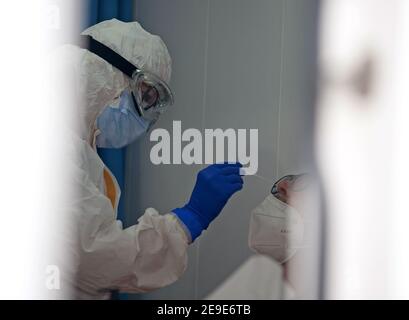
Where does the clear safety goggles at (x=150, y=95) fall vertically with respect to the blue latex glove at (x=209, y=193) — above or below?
above

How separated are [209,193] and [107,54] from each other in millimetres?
371

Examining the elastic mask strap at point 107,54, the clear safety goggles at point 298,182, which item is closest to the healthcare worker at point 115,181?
the elastic mask strap at point 107,54

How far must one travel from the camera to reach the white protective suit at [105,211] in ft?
3.90

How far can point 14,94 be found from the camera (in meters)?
1.21

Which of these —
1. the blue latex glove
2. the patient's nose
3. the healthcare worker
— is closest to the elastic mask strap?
the healthcare worker

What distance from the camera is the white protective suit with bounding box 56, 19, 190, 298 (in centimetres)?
119

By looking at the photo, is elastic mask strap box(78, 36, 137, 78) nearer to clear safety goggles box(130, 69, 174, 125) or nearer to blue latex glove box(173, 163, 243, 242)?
clear safety goggles box(130, 69, 174, 125)

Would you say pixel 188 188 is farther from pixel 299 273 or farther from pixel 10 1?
pixel 10 1

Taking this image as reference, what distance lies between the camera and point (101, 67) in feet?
4.16

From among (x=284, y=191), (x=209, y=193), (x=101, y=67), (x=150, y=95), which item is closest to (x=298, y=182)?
(x=284, y=191)

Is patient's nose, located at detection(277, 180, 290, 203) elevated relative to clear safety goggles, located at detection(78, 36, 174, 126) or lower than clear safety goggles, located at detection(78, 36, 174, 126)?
lower

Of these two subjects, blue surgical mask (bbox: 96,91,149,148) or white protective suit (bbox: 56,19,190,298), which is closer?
white protective suit (bbox: 56,19,190,298)

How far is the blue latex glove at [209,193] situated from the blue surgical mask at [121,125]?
17 centimetres

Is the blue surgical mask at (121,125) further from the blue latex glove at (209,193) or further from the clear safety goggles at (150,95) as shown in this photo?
the blue latex glove at (209,193)
